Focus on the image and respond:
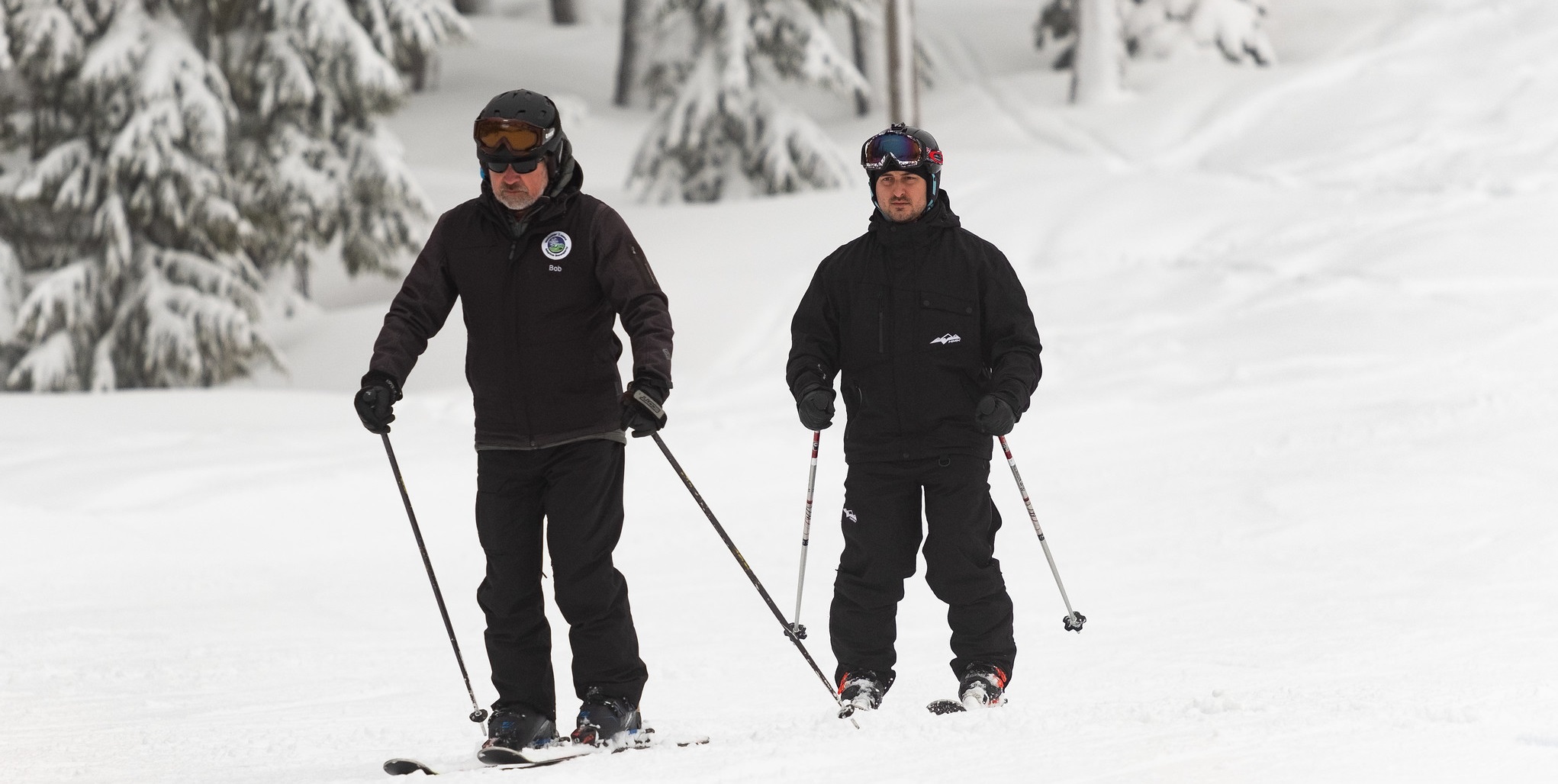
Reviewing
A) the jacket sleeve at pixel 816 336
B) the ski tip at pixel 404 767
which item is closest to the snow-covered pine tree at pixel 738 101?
the jacket sleeve at pixel 816 336

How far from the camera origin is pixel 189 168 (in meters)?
14.9

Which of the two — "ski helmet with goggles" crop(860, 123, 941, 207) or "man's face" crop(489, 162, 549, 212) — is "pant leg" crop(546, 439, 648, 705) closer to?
"man's face" crop(489, 162, 549, 212)

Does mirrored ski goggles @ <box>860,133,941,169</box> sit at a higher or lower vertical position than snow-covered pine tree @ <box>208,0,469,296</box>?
higher

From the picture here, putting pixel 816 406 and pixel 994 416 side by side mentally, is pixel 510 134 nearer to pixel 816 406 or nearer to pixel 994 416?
pixel 816 406

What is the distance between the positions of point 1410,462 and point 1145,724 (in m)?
5.57

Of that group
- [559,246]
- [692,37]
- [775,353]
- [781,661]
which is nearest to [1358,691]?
[781,661]

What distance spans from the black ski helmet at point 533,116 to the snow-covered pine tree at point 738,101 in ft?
47.9

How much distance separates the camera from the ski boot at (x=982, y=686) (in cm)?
499

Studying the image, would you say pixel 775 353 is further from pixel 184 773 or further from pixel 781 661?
pixel 184 773

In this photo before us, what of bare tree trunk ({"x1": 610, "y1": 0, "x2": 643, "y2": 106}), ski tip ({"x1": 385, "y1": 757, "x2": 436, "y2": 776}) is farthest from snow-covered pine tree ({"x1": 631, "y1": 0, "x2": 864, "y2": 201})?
ski tip ({"x1": 385, "y1": 757, "x2": 436, "y2": 776})

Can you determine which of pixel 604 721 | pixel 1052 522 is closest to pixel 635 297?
pixel 604 721

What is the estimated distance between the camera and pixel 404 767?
4434 mm

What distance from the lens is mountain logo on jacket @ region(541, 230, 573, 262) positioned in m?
4.66

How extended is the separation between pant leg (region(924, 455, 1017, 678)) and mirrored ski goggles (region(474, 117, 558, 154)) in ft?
5.06
